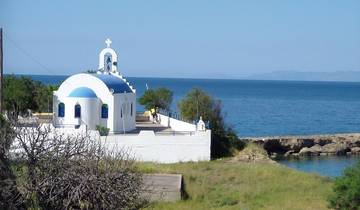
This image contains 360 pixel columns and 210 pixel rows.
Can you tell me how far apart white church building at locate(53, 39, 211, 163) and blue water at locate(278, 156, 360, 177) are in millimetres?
12734

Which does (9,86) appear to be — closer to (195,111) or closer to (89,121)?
(89,121)

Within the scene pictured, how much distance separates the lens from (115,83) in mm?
38062

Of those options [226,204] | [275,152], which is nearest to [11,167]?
[226,204]

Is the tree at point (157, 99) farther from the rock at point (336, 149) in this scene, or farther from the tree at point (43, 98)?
the rock at point (336, 149)

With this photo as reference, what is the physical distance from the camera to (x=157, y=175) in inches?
1004

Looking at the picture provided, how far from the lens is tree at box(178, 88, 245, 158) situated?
125 feet

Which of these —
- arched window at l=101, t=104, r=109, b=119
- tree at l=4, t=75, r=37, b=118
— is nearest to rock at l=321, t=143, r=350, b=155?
tree at l=4, t=75, r=37, b=118

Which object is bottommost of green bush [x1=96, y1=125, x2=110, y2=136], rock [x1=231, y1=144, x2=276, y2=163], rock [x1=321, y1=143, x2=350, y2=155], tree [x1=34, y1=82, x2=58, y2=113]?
rock [x1=321, y1=143, x2=350, y2=155]

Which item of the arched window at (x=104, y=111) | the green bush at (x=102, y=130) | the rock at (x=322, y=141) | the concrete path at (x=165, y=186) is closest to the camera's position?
the concrete path at (x=165, y=186)

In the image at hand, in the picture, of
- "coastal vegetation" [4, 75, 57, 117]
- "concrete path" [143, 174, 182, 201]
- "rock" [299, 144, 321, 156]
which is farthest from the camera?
"rock" [299, 144, 321, 156]

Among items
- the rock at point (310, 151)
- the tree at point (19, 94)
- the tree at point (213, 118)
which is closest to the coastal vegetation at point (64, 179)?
the tree at point (213, 118)

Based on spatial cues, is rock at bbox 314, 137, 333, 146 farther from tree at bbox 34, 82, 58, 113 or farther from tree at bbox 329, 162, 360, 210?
tree at bbox 329, 162, 360, 210

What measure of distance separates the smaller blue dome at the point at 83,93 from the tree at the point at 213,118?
744 centimetres

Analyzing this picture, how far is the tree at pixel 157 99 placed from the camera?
171 feet
